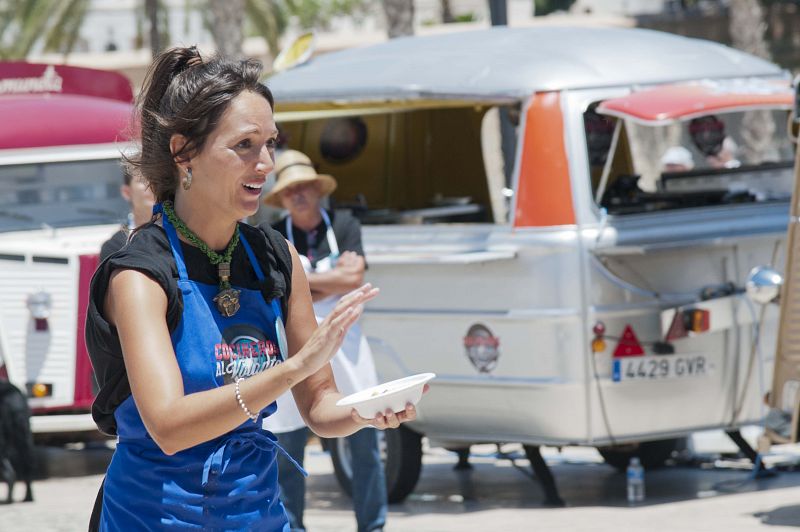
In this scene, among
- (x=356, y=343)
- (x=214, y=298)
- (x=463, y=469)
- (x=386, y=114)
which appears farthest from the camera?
(x=386, y=114)

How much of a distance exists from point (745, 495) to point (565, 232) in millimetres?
1868

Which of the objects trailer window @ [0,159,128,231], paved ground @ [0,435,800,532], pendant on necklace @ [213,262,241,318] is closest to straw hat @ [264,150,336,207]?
paved ground @ [0,435,800,532]

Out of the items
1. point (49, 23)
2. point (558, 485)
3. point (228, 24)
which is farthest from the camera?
point (49, 23)

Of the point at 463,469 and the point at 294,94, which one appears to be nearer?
the point at 294,94

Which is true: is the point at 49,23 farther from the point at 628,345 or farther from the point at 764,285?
the point at 764,285

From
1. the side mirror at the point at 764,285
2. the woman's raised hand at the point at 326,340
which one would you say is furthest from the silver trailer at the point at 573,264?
the woman's raised hand at the point at 326,340

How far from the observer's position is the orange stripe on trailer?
7.70m

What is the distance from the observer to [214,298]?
121 inches

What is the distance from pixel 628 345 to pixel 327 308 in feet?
5.04

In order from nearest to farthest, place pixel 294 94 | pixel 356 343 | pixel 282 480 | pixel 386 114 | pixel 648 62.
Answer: pixel 282 480 < pixel 356 343 < pixel 648 62 < pixel 294 94 < pixel 386 114

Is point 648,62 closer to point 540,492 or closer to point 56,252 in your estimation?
point 540,492

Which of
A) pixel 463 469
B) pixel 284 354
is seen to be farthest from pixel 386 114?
pixel 284 354

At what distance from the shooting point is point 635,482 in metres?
8.34

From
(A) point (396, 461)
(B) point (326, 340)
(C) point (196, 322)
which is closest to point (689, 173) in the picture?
(A) point (396, 461)
